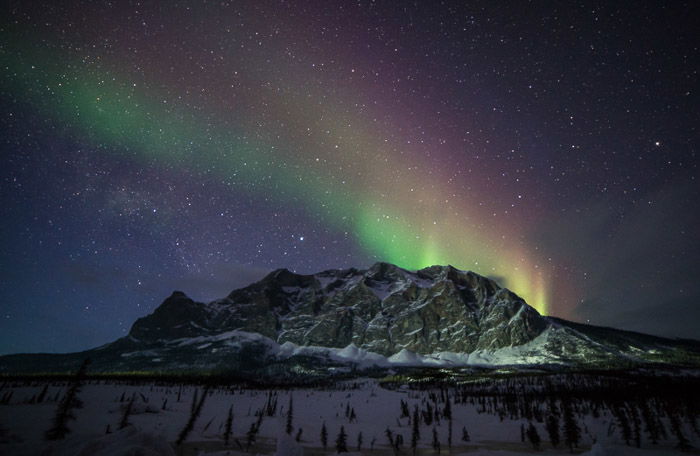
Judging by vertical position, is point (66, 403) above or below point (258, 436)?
above

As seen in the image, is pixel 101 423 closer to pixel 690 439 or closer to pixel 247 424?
pixel 247 424

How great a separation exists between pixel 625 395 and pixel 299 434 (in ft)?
396

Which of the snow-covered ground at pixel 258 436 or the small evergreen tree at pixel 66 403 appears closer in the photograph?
the snow-covered ground at pixel 258 436

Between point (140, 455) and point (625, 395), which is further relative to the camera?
point (625, 395)

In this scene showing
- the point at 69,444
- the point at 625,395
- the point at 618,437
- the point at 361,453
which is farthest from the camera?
the point at 625,395

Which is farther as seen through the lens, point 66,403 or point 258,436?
point 258,436

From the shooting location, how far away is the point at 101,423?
1932 inches

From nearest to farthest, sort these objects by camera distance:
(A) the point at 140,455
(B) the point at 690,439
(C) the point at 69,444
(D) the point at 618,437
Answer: (A) the point at 140,455 < (C) the point at 69,444 < (B) the point at 690,439 < (D) the point at 618,437

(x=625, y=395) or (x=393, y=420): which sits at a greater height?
(x=625, y=395)

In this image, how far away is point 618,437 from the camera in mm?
45312

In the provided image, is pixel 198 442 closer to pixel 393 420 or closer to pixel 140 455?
pixel 140 455

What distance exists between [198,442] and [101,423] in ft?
69.5

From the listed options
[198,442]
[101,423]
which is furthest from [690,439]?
[101,423]

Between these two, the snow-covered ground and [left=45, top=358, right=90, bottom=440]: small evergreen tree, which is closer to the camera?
the snow-covered ground
